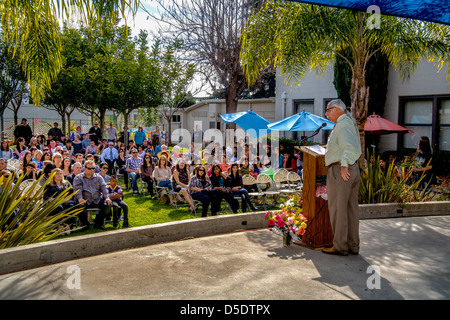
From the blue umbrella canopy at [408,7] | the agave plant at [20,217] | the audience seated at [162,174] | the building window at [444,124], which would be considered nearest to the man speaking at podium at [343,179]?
the blue umbrella canopy at [408,7]

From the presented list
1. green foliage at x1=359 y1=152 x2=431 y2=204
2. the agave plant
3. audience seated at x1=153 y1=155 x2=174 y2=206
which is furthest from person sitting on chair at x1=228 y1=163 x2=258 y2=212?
the agave plant

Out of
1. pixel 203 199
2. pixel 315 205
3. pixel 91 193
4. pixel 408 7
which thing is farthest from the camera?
pixel 203 199

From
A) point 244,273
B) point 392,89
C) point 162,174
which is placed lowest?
point 244,273

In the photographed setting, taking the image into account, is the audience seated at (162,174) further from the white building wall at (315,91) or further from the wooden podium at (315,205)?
the white building wall at (315,91)

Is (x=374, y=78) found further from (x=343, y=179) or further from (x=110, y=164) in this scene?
(x=343, y=179)

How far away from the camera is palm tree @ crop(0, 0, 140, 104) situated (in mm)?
5609

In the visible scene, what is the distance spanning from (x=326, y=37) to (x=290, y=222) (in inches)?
205

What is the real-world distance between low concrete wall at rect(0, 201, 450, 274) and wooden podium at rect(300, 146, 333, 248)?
4.94 feet

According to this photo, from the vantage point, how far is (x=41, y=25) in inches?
272

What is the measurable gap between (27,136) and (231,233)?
16.1 metres

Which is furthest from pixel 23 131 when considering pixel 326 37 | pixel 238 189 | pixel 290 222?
pixel 290 222

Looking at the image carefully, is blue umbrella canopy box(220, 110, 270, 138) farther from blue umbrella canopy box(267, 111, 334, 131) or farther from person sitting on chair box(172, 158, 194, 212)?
person sitting on chair box(172, 158, 194, 212)

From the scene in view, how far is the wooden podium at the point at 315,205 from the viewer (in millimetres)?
6082

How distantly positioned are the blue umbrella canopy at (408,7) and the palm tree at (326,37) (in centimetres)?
316
